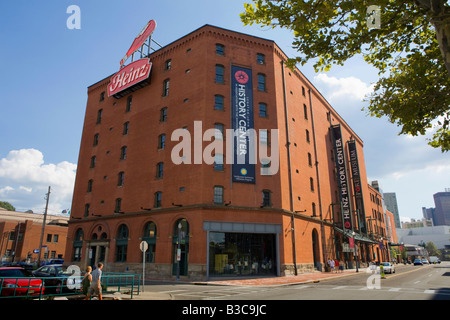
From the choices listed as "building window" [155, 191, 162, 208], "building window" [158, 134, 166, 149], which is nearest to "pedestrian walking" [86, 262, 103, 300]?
"building window" [155, 191, 162, 208]

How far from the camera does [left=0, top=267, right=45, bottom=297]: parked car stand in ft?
38.9

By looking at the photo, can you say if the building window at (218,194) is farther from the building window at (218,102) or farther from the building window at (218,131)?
the building window at (218,102)

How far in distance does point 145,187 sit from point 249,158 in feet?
41.3

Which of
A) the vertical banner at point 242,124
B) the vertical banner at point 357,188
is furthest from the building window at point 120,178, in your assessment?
the vertical banner at point 357,188

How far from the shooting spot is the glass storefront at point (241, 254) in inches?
1066

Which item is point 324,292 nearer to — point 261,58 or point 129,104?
point 261,58

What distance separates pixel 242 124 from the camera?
3117cm

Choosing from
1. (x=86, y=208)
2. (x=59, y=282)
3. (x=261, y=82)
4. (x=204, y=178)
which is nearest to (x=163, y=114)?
(x=204, y=178)

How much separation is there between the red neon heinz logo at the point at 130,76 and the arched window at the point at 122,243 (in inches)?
718

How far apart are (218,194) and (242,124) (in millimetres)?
8001

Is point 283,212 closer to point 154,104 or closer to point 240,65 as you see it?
point 240,65

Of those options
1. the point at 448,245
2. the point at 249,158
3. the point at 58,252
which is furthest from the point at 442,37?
the point at 448,245

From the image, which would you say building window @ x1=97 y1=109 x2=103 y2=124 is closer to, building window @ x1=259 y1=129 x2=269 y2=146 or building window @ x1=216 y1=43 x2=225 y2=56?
building window @ x1=216 y1=43 x2=225 y2=56

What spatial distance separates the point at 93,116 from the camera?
4516 centimetres
